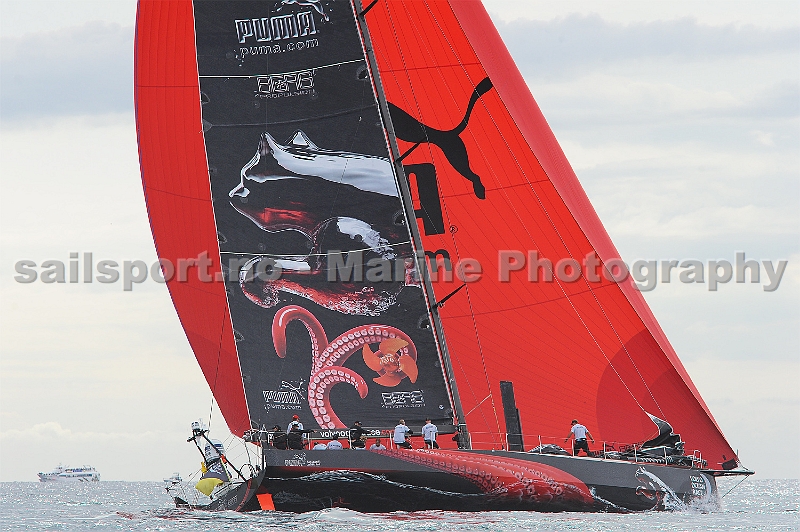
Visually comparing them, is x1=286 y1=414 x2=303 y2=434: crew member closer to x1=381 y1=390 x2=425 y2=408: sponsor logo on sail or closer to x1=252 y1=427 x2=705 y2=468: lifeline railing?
x1=252 y1=427 x2=705 y2=468: lifeline railing

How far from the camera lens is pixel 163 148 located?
1770 centimetres

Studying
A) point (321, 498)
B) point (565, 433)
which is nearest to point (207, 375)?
point (321, 498)

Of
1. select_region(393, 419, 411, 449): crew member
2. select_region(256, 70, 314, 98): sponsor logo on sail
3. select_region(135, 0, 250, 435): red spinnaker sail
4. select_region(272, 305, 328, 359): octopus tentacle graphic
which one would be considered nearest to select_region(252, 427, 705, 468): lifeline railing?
select_region(393, 419, 411, 449): crew member

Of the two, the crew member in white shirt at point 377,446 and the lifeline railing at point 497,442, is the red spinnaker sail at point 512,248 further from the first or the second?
the crew member in white shirt at point 377,446

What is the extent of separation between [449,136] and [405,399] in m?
4.34

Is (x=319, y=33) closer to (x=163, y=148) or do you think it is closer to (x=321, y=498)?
(x=163, y=148)

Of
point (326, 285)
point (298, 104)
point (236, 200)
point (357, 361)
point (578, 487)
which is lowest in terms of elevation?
point (578, 487)

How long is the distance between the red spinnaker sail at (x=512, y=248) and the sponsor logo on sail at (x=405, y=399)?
2000mm

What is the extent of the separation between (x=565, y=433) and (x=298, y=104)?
6.03 m

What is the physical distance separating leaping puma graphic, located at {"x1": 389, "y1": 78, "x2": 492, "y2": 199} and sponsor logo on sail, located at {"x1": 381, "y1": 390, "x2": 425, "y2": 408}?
355 cm

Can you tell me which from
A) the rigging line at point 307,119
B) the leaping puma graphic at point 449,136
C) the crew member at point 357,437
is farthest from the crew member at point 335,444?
the leaping puma graphic at point 449,136

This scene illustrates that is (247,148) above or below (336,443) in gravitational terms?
above

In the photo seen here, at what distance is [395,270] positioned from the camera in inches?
627

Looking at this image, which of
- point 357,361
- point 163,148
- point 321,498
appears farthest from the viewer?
point 163,148
